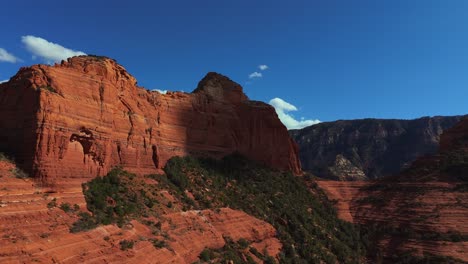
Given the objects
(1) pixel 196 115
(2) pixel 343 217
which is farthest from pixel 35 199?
(2) pixel 343 217

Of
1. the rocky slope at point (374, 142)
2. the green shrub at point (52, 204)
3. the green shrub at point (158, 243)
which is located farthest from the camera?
the rocky slope at point (374, 142)

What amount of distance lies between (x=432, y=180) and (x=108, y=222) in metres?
58.9

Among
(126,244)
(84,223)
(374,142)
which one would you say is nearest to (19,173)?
(84,223)

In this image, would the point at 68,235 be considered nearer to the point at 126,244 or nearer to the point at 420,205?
the point at 126,244

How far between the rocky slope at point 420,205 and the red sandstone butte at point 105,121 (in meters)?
22.6

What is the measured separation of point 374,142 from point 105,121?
464 feet

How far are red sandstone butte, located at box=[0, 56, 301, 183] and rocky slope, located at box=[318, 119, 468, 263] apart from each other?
22605mm

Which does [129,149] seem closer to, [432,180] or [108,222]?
[108,222]

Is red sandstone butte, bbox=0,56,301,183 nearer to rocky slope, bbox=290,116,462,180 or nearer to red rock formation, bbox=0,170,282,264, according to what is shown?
red rock formation, bbox=0,170,282,264

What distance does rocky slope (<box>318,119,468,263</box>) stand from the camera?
53.6 metres

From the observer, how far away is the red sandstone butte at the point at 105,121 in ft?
99.2

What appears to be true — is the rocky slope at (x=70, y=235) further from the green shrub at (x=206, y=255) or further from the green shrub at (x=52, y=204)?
the green shrub at (x=206, y=255)

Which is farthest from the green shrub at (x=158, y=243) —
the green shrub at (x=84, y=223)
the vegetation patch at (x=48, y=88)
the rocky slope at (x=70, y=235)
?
the vegetation patch at (x=48, y=88)

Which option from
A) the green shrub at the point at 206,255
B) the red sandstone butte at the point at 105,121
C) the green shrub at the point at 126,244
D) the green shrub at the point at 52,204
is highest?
the red sandstone butte at the point at 105,121
